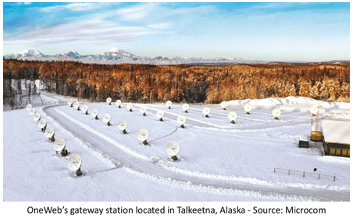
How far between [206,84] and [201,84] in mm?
1624

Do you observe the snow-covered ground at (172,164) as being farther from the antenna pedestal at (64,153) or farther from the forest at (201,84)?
the forest at (201,84)

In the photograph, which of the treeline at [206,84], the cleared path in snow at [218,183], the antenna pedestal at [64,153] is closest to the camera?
the cleared path in snow at [218,183]

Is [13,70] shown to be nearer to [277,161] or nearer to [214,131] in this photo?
[214,131]

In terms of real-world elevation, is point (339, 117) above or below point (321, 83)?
below

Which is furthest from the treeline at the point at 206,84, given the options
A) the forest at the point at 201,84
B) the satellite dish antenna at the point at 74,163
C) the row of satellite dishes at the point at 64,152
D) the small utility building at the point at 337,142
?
the satellite dish antenna at the point at 74,163

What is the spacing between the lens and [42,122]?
33.1 meters

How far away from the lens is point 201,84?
8331cm

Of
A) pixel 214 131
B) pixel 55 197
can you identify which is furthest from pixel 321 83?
pixel 55 197

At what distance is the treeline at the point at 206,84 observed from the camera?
2854 inches

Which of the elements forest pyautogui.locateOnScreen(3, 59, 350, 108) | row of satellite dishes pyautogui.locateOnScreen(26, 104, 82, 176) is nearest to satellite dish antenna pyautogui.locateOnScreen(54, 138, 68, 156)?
row of satellite dishes pyautogui.locateOnScreen(26, 104, 82, 176)

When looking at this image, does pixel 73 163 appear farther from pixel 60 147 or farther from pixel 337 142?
pixel 337 142

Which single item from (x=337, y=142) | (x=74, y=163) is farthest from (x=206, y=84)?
(x=74, y=163)

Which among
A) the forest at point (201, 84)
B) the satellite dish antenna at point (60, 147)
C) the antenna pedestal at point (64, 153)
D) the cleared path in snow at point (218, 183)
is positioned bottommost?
the cleared path in snow at point (218, 183)

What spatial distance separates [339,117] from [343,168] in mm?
24639
